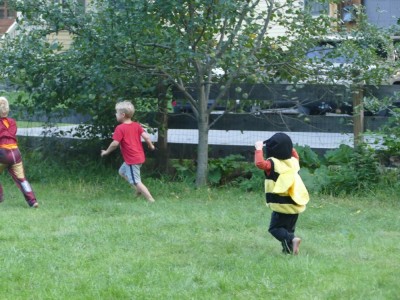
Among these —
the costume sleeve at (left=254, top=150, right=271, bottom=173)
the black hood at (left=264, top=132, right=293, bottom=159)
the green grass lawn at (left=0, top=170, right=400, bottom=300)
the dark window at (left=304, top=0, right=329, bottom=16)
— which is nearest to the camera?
the green grass lawn at (left=0, top=170, right=400, bottom=300)

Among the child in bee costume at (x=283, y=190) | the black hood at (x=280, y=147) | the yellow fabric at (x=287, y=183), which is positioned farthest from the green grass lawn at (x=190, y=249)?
the black hood at (x=280, y=147)

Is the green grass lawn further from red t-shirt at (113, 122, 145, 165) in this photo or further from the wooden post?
the wooden post

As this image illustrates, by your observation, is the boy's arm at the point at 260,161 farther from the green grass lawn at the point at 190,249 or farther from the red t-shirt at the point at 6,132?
the red t-shirt at the point at 6,132

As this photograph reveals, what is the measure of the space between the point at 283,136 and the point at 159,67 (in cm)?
362

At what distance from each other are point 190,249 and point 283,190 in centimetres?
97

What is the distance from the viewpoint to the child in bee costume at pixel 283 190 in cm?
688

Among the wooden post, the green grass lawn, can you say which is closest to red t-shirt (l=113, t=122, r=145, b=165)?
the green grass lawn

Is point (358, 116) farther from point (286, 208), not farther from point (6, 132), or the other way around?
point (6, 132)

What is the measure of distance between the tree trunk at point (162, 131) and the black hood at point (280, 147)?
181 inches

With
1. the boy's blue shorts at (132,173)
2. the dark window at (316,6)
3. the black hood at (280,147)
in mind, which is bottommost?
the boy's blue shorts at (132,173)

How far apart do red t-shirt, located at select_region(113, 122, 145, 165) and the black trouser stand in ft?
11.3

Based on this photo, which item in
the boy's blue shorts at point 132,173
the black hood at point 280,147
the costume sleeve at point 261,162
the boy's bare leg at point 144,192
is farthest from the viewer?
the boy's blue shorts at point 132,173

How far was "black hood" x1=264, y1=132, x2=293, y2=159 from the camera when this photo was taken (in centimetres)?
693

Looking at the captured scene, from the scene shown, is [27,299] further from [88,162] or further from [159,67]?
[88,162]
